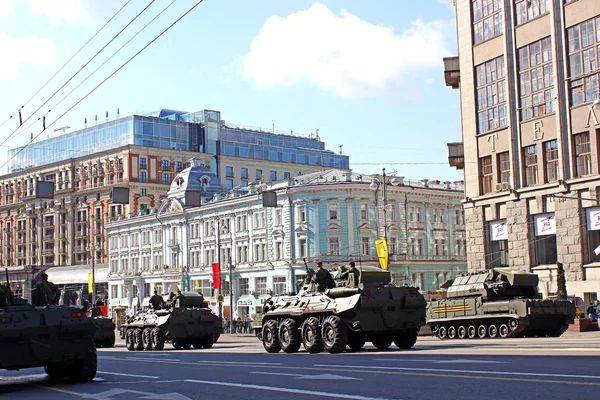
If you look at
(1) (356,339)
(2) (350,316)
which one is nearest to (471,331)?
(1) (356,339)

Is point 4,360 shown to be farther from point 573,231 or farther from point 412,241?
point 412,241

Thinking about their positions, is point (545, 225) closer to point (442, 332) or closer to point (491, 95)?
point (491, 95)

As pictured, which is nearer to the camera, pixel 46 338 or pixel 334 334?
pixel 46 338

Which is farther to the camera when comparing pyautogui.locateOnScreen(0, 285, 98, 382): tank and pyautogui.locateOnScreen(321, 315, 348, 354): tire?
pyautogui.locateOnScreen(321, 315, 348, 354): tire

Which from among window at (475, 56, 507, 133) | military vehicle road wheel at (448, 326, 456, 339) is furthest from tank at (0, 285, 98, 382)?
window at (475, 56, 507, 133)

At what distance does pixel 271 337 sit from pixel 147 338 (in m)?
11.3

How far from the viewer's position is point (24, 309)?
51.7 ft

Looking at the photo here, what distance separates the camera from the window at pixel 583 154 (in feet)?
137

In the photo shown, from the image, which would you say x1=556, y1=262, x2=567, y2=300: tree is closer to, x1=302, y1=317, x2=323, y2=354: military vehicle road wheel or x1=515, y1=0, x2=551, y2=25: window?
x1=515, y1=0, x2=551, y2=25: window

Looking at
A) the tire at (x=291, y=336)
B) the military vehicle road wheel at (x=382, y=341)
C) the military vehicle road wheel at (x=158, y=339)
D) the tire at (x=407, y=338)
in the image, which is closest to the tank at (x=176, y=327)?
the military vehicle road wheel at (x=158, y=339)

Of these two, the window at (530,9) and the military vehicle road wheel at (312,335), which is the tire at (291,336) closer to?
the military vehicle road wheel at (312,335)

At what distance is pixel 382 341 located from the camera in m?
24.5

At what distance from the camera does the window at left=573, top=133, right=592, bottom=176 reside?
41.6 m

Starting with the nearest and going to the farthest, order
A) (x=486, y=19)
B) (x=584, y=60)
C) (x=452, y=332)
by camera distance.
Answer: (x=452, y=332), (x=584, y=60), (x=486, y=19)
